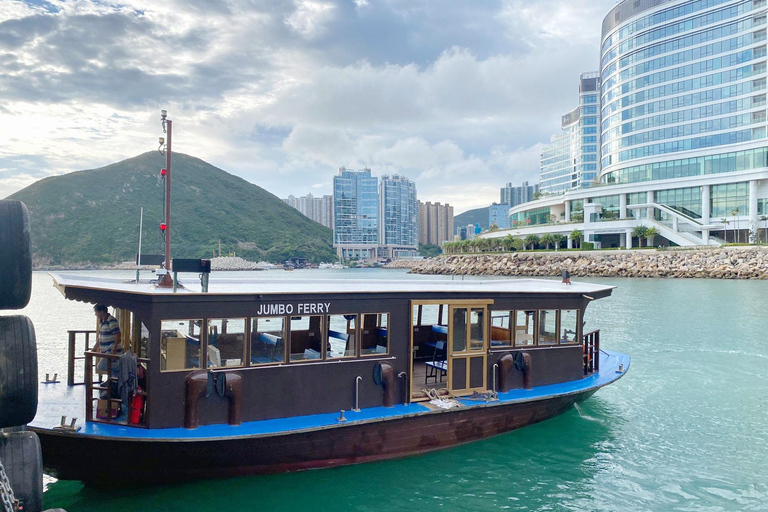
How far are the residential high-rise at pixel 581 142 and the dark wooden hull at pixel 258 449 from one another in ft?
363

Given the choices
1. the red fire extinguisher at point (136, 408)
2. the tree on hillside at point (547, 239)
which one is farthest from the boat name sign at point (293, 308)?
the tree on hillside at point (547, 239)

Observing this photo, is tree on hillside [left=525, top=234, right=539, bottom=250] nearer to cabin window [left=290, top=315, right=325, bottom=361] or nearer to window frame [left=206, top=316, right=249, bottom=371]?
cabin window [left=290, top=315, right=325, bottom=361]

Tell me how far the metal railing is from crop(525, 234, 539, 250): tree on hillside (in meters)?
70.2

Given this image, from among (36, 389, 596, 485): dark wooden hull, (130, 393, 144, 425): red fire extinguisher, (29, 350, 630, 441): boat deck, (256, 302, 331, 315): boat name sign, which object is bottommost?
(36, 389, 596, 485): dark wooden hull

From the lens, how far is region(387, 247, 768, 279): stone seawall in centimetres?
5172

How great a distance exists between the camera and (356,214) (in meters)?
169

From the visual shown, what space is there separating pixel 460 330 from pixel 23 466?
648cm

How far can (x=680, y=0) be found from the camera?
235ft

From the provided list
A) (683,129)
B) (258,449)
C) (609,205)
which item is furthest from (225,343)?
(683,129)

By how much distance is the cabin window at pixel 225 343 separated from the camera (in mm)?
7391

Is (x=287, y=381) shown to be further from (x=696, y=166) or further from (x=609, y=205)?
(x=609, y=205)

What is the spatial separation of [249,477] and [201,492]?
2.25 feet

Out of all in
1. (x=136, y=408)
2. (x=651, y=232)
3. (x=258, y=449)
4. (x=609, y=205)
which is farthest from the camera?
(x=609, y=205)

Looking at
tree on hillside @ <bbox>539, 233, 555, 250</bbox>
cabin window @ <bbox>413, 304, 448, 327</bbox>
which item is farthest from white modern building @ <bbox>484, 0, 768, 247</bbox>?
cabin window @ <bbox>413, 304, 448, 327</bbox>
